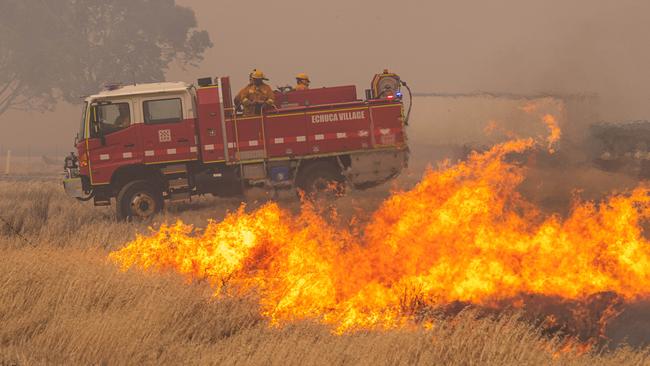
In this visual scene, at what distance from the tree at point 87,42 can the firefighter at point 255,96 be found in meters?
26.4

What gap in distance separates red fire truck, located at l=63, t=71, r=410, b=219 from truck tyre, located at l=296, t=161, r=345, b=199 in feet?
0.08

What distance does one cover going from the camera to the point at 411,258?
1027 centimetres

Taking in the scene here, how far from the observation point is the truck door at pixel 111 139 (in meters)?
15.3

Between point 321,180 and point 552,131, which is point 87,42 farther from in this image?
point 321,180

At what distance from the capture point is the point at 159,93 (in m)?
15.4

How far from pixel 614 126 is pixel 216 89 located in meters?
21.3

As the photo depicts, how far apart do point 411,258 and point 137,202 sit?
7763mm

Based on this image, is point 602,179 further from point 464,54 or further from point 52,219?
point 464,54

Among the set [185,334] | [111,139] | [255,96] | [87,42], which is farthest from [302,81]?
[87,42]

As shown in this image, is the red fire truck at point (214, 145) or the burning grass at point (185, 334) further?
the red fire truck at point (214, 145)

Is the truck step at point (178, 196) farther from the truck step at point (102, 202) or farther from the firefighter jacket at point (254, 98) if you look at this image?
the firefighter jacket at point (254, 98)

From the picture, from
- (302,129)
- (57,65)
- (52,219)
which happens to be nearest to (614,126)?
(302,129)

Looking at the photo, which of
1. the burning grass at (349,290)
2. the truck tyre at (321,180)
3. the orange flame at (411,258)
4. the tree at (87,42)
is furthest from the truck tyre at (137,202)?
the tree at (87,42)

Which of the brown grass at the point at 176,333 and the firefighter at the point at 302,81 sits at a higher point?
the firefighter at the point at 302,81
